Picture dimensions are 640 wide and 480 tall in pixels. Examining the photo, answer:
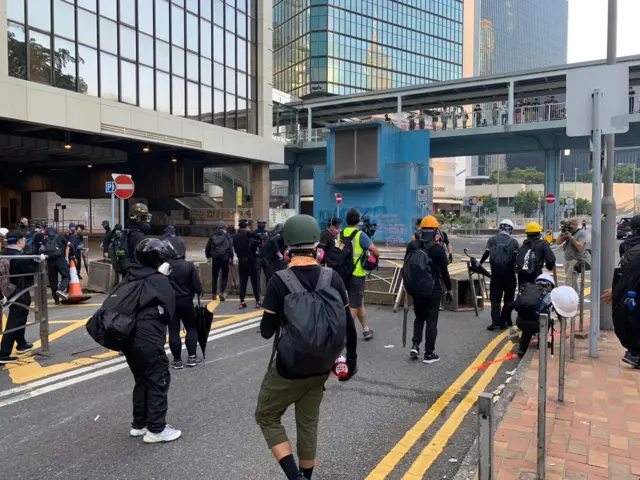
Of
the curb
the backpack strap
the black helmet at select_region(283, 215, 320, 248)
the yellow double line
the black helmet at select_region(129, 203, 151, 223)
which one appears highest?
the black helmet at select_region(129, 203, 151, 223)

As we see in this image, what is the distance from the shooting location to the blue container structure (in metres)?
27.8

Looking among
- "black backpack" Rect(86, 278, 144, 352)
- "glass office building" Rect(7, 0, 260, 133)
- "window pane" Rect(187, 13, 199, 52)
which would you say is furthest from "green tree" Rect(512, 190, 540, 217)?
"black backpack" Rect(86, 278, 144, 352)

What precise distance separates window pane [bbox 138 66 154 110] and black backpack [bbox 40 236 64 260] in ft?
45.2

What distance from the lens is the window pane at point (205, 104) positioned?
2664cm

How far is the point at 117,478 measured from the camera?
3.52m

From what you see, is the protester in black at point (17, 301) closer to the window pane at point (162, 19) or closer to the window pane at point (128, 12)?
the window pane at point (128, 12)

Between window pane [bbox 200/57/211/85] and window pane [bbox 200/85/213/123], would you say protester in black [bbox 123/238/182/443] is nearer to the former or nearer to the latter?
window pane [bbox 200/85/213/123]

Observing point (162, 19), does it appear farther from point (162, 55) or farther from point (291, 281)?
point (291, 281)

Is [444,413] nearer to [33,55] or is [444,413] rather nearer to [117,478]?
[117,478]

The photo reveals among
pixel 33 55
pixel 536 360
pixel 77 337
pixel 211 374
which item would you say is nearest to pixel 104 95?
pixel 33 55

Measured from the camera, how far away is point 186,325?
6.05 m

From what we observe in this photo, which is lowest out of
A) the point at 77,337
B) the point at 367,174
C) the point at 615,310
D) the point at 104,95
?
the point at 77,337

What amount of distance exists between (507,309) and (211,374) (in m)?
4.68

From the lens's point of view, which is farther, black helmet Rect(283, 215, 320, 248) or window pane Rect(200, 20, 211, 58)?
window pane Rect(200, 20, 211, 58)
